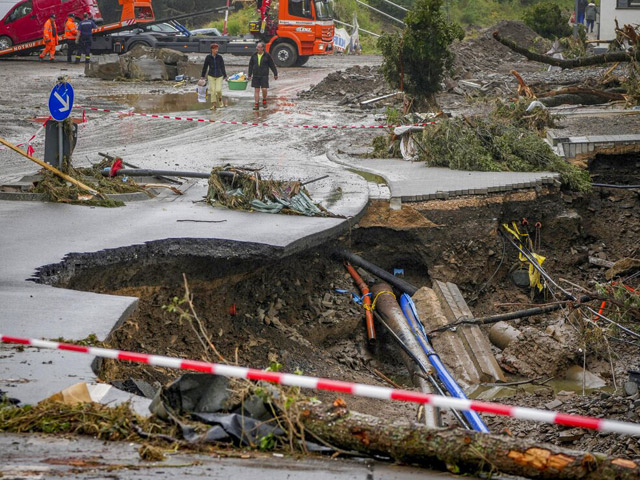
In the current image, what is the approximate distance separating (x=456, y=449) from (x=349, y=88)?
2223cm

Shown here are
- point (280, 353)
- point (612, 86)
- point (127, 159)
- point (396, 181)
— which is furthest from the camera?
point (612, 86)

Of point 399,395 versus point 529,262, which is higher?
point 399,395

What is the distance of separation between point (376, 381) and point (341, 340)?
0.88 metres

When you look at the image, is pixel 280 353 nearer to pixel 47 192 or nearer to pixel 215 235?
pixel 215 235

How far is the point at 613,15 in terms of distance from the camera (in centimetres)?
3008

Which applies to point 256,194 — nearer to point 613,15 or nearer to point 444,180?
point 444,180

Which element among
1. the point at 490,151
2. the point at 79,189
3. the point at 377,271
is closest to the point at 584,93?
the point at 490,151

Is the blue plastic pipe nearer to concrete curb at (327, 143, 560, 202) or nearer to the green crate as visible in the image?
concrete curb at (327, 143, 560, 202)

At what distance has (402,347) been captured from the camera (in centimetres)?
979

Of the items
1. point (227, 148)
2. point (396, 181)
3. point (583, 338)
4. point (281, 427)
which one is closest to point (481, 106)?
point (227, 148)

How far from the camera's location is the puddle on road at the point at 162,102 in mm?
22281

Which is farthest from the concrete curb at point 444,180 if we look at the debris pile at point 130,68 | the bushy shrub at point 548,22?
the bushy shrub at point 548,22

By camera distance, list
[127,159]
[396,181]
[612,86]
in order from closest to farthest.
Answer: [396,181] → [127,159] → [612,86]

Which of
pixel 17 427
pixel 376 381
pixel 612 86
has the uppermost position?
pixel 612 86
